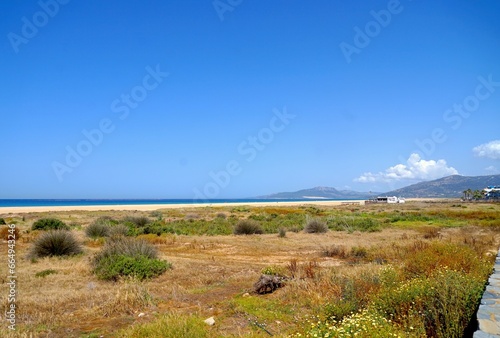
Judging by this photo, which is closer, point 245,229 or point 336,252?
point 336,252

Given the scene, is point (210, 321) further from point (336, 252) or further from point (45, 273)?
point (336, 252)

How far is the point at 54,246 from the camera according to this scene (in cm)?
1515

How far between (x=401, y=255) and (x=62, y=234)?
15011 mm

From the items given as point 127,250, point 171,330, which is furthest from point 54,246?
point 171,330

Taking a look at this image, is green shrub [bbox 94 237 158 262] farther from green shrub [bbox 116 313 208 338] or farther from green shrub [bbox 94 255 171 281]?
green shrub [bbox 116 313 208 338]

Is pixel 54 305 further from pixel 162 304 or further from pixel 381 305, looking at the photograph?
pixel 381 305

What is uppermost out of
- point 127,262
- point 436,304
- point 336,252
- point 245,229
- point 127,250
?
point 127,250

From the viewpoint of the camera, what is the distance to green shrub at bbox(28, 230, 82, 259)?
1490 centimetres

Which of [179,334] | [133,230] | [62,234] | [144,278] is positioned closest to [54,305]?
[144,278]

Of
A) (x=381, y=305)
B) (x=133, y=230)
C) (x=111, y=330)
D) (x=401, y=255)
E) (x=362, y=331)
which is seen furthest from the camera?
(x=133, y=230)

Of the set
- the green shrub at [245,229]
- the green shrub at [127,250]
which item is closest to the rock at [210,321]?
the green shrub at [127,250]

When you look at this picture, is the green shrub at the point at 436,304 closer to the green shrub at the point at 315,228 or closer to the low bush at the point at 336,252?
the low bush at the point at 336,252

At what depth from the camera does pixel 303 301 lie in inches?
311

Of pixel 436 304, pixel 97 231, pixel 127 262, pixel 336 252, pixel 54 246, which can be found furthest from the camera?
pixel 97 231
